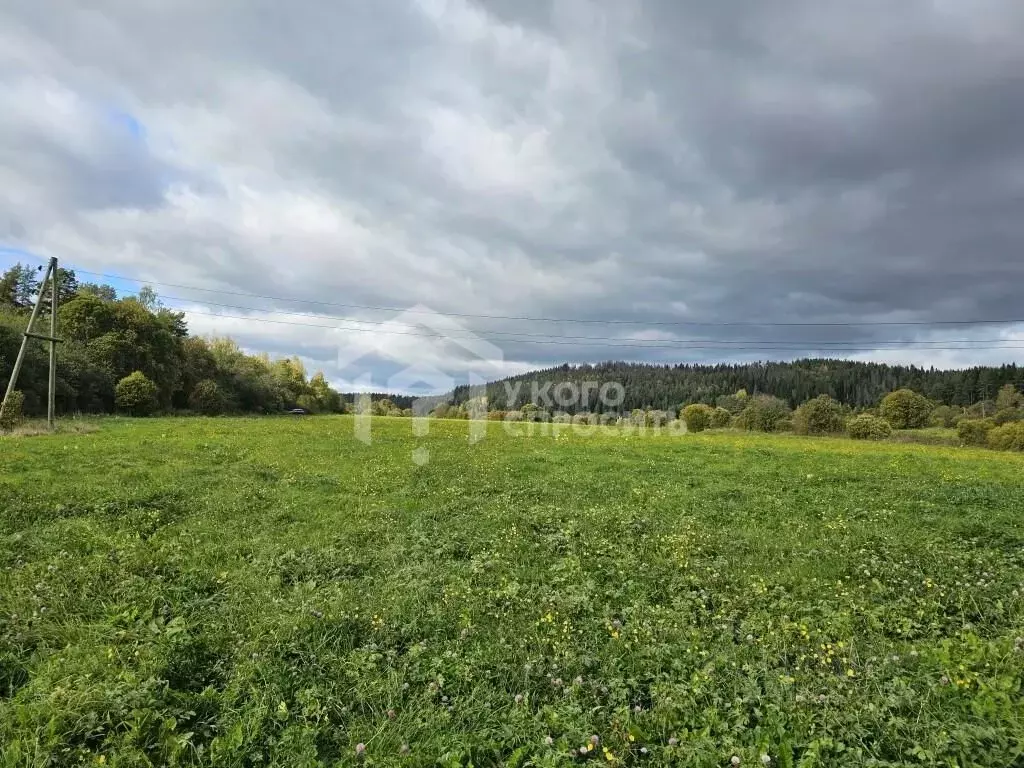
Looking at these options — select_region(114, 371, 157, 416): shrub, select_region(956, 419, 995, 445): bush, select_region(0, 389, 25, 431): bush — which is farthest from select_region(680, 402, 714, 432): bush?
select_region(0, 389, 25, 431): bush

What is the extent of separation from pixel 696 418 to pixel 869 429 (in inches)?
671

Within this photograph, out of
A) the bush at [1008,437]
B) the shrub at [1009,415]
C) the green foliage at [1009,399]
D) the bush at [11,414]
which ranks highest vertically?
the green foliage at [1009,399]

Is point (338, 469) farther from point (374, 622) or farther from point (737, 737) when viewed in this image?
point (737, 737)

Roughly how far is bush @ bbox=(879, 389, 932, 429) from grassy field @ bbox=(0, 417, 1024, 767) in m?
63.9

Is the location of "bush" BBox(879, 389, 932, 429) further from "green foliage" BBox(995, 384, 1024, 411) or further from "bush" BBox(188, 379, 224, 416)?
"bush" BBox(188, 379, 224, 416)

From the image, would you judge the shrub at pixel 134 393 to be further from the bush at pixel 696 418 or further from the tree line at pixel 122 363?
the bush at pixel 696 418

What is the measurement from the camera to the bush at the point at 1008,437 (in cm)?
4216

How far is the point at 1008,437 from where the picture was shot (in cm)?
4294

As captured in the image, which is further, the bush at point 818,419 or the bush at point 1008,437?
the bush at point 818,419

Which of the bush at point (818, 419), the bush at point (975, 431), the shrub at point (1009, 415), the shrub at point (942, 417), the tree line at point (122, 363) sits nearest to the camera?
the tree line at point (122, 363)

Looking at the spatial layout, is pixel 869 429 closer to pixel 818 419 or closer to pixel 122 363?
pixel 818 419

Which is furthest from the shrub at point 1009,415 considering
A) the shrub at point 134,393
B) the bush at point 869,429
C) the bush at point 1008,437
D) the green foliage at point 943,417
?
the shrub at point 134,393

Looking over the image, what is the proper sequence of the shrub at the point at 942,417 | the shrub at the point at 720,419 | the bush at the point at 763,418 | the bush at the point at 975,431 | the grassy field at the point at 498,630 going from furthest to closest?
the shrub at the point at 942,417 → the shrub at the point at 720,419 → the bush at the point at 763,418 → the bush at the point at 975,431 → the grassy field at the point at 498,630

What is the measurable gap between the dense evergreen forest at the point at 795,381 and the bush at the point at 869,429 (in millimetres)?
34494
